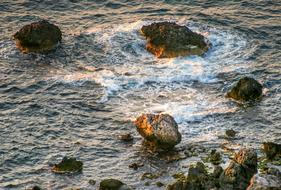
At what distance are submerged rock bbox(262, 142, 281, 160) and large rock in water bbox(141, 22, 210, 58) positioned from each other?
1470 cm

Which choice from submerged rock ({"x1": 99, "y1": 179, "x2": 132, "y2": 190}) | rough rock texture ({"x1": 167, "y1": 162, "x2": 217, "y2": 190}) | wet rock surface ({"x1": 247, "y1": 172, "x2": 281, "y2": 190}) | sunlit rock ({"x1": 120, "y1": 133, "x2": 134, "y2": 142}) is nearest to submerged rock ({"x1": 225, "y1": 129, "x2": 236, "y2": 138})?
sunlit rock ({"x1": 120, "y1": 133, "x2": 134, "y2": 142})

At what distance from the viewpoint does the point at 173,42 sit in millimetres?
49625

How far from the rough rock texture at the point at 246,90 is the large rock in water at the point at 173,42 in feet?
23.3

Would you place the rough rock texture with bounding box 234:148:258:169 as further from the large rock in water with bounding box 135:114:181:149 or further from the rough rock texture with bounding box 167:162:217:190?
the large rock in water with bounding box 135:114:181:149

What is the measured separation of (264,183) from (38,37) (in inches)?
1016

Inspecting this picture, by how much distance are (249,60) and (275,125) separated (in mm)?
9932

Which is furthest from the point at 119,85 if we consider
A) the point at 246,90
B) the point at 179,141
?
the point at 179,141

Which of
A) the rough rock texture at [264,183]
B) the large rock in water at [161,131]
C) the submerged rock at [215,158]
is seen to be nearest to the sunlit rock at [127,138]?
the large rock in water at [161,131]

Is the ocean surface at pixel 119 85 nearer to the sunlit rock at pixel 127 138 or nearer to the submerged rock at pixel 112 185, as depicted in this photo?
the sunlit rock at pixel 127 138

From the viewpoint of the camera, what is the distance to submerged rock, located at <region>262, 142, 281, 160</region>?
118 ft

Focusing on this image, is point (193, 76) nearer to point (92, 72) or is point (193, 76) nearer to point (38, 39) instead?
point (92, 72)

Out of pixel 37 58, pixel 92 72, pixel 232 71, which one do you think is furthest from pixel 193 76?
pixel 37 58

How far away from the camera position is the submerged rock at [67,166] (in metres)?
35.5

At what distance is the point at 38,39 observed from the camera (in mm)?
49562
